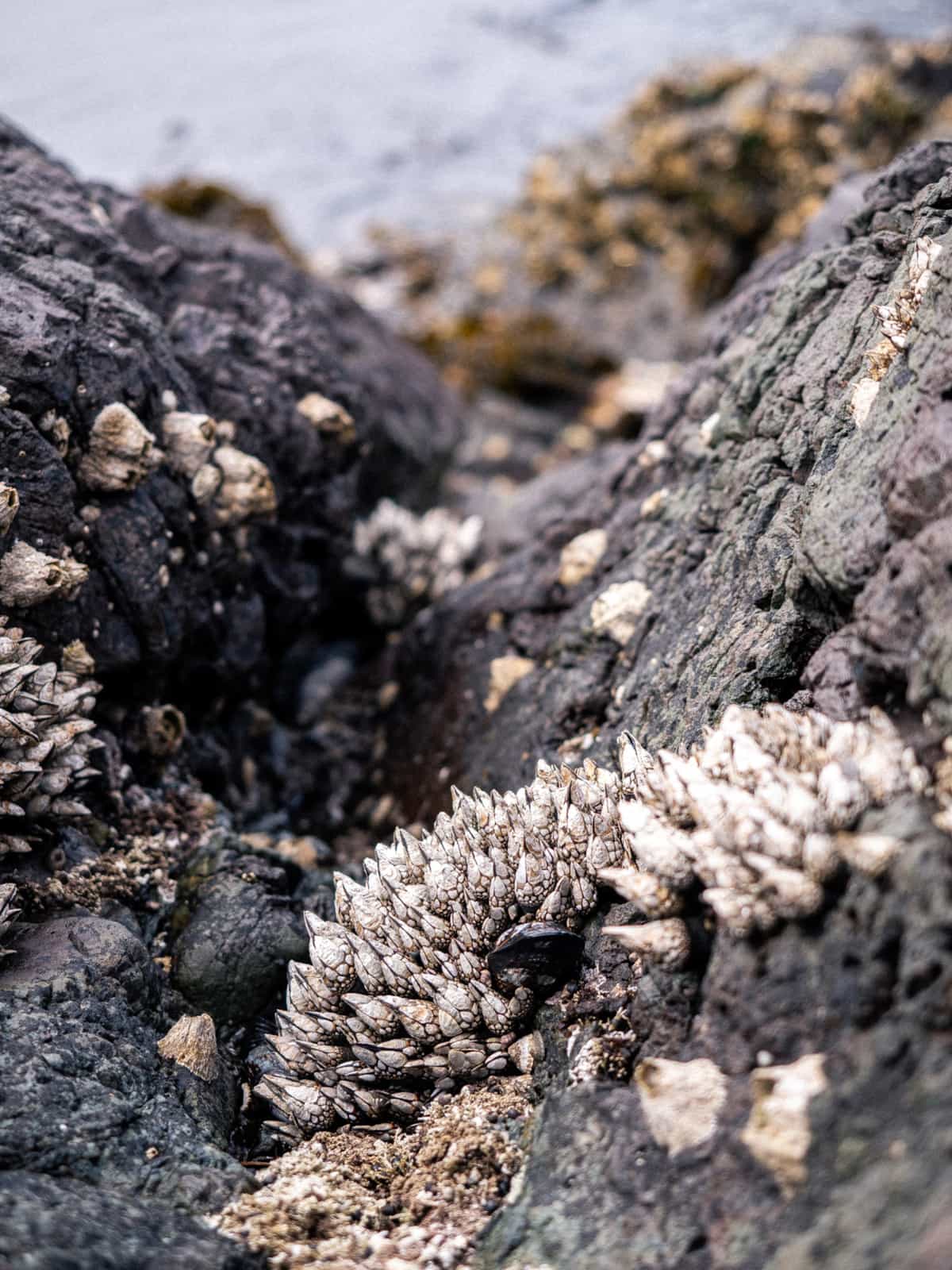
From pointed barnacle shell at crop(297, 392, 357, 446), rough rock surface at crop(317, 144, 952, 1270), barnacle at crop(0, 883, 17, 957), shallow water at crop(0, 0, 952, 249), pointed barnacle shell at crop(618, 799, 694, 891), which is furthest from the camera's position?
shallow water at crop(0, 0, 952, 249)

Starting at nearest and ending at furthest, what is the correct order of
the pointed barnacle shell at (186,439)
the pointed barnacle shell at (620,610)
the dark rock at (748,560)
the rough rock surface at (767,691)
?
the rough rock surface at (767,691), the dark rock at (748,560), the pointed barnacle shell at (620,610), the pointed barnacle shell at (186,439)

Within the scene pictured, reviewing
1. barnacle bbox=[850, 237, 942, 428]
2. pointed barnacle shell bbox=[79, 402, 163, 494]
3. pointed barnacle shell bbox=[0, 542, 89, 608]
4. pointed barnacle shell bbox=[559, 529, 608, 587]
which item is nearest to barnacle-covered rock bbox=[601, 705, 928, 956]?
barnacle bbox=[850, 237, 942, 428]

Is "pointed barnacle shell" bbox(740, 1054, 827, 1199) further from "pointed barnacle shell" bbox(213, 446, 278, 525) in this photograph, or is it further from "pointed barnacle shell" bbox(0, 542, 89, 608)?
"pointed barnacle shell" bbox(213, 446, 278, 525)

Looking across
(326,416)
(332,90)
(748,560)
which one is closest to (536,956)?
(748,560)

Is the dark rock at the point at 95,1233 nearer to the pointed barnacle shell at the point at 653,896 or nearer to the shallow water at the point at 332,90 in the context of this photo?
the pointed barnacle shell at the point at 653,896

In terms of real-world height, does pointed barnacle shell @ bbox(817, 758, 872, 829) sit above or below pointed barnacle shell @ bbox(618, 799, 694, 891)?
below

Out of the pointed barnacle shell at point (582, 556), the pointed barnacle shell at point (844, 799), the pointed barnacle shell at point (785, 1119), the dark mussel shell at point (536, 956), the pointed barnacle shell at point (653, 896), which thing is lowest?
the pointed barnacle shell at point (785, 1119)

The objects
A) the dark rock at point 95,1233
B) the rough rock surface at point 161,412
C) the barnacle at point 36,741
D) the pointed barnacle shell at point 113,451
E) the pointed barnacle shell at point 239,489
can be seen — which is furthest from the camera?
the pointed barnacle shell at point 239,489

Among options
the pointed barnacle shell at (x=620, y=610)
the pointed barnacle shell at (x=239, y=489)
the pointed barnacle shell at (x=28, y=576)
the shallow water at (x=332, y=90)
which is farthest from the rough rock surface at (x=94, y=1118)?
the shallow water at (x=332, y=90)
